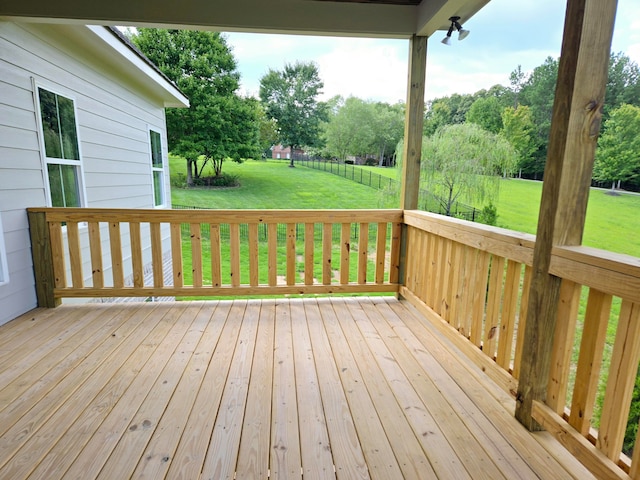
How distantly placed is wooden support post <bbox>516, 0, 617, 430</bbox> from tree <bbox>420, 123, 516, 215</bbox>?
155 centimetres

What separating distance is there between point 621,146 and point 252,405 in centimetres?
222

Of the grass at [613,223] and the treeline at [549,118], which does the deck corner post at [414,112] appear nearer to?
the treeline at [549,118]

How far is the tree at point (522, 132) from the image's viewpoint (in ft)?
7.04

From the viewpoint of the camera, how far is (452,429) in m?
1.65

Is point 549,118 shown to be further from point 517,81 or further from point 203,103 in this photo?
point 203,103

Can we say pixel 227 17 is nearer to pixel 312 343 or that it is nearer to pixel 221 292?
pixel 221 292

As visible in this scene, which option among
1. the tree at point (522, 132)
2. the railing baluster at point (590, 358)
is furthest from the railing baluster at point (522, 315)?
the tree at point (522, 132)

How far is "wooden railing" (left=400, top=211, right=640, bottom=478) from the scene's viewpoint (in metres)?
1.26

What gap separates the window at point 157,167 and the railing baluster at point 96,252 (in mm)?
2995

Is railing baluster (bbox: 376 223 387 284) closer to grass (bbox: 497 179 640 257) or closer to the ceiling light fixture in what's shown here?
grass (bbox: 497 179 640 257)

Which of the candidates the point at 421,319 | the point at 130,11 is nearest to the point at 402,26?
the point at 130,11

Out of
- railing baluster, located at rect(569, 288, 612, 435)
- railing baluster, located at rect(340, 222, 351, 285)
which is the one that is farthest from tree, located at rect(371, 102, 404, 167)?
railing baluster, located at rect(569, 288, 612, 435)

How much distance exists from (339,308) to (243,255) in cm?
530

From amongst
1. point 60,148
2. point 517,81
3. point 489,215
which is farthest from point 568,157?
point 60,148
